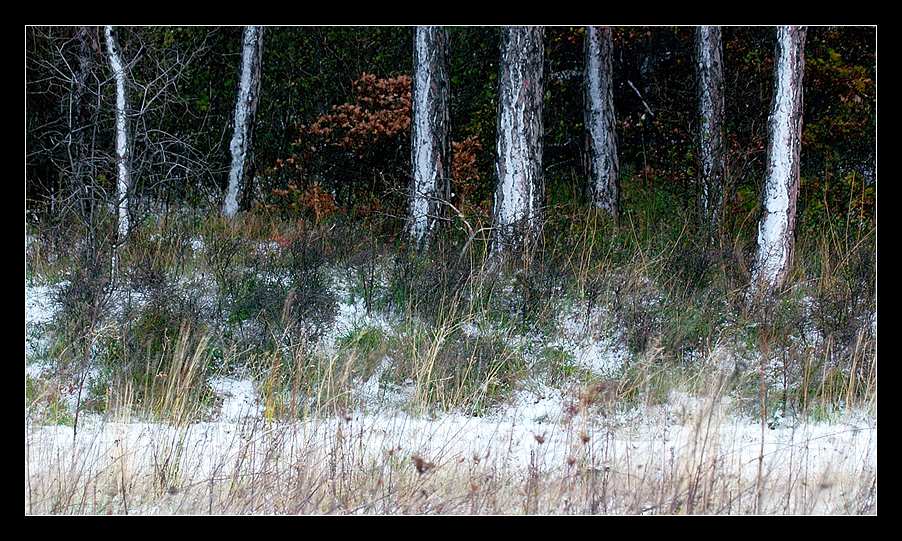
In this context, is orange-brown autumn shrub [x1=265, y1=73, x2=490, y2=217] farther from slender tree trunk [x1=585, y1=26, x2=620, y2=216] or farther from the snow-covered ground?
the snow-covered ground

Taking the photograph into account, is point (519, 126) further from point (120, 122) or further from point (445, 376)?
point (120, 122)

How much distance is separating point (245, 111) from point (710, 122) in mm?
6063

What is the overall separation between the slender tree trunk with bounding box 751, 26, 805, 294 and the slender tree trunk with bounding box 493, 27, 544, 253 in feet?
6.61

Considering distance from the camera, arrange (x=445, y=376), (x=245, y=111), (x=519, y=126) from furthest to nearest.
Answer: (x=245, y=111)
(x=519, y=126)
(x=445, y=376)

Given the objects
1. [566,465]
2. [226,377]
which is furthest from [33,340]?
[566,465]

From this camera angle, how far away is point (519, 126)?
8.17 meters

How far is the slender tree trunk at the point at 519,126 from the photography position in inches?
320

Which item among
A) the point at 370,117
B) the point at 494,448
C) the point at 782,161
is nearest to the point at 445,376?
the point at 494,448

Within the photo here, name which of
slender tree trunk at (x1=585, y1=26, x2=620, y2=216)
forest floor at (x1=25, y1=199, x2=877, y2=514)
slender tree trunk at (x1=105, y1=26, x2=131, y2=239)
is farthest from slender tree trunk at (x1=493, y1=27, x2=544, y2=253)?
slender tree trunk at (x1=105, y1=26, x2=131, y2=239)

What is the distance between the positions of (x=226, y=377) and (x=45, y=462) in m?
1.52

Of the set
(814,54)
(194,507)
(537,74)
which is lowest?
(194,507)

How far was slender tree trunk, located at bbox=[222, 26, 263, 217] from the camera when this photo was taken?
38.9 feet
